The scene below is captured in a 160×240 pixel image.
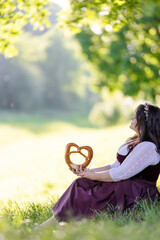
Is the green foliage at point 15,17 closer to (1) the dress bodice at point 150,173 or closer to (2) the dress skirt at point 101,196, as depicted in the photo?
(2) the dress skirt at point 101,196

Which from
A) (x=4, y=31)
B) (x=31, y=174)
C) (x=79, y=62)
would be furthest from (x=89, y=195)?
(x=79, y=62)

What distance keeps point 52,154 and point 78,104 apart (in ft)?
117

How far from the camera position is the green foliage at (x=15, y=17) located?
5652 mm

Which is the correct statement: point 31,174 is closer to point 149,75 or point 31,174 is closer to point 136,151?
point 149,75

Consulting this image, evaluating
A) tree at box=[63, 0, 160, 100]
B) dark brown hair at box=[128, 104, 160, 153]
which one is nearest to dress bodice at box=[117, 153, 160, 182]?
dark brown hair at box=[128, 104, 160, 153]

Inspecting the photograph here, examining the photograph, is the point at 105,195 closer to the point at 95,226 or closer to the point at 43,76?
the point at 95,226

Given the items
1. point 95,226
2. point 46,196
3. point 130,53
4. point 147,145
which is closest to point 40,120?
point 130,53

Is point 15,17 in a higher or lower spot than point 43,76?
lower

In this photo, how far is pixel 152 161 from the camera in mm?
3594

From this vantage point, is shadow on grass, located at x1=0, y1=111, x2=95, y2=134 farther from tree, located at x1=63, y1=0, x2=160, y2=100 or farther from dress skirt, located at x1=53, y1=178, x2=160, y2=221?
dress skirt, located at x1=53, y1=178, x2=160, y2=221

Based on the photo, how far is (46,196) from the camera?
7.35 m

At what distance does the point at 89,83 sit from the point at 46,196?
28.8ft

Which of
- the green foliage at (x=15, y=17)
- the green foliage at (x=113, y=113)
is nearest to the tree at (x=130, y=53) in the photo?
the green foliage at (x=15, y=17)

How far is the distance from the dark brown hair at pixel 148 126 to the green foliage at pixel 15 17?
2.95m
